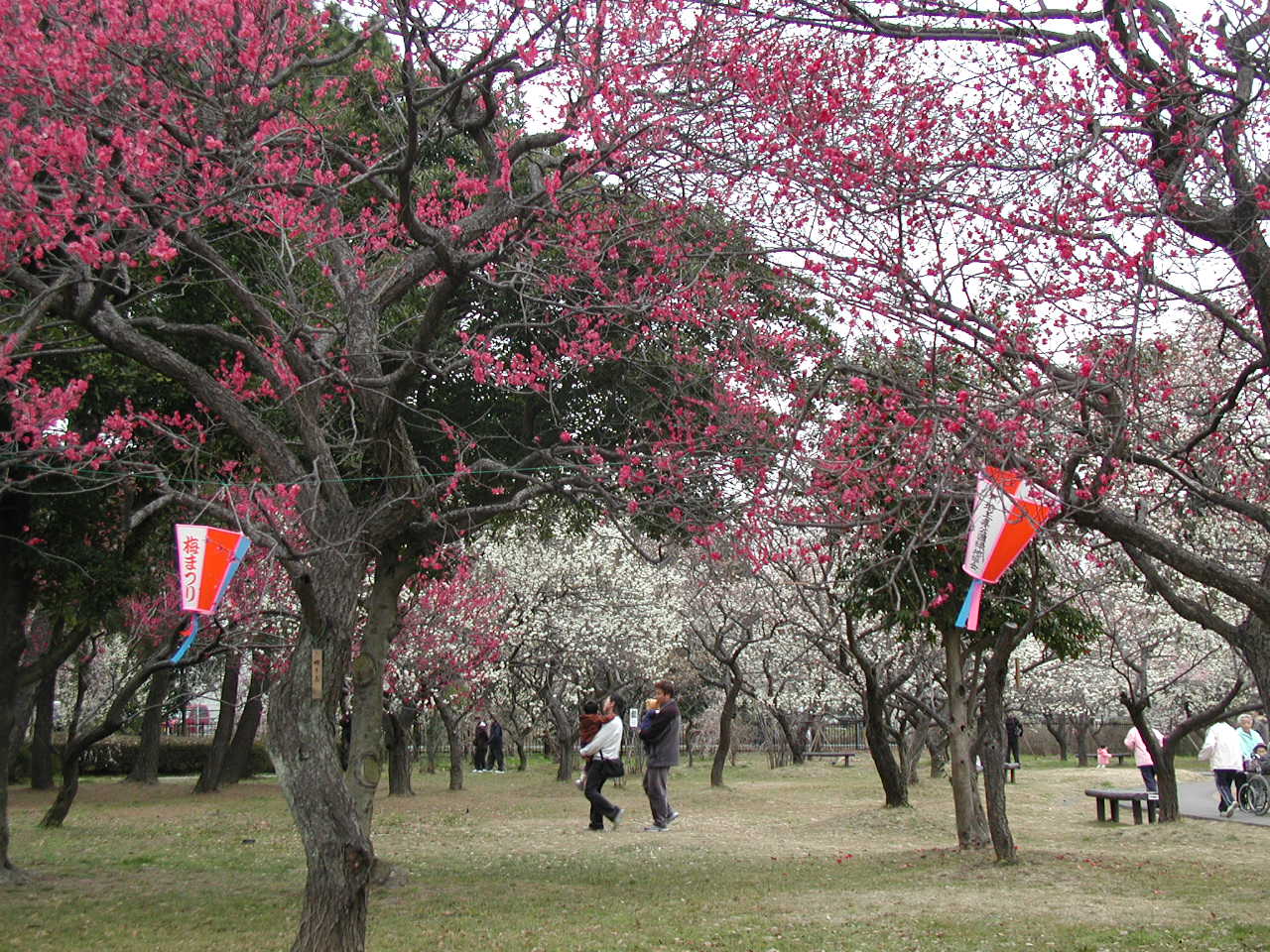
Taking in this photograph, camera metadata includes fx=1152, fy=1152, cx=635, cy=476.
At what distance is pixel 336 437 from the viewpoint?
921 cm

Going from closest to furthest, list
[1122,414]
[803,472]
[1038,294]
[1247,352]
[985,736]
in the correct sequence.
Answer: [1122,414] → [1038,294] → [803,472] → [1247,352] → [985,736]

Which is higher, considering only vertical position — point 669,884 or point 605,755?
point 605,755

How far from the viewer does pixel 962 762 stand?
1174 cm

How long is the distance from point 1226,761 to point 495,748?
21.7 metres

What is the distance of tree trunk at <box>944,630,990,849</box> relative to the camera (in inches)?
464

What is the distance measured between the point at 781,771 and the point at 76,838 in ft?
64.6

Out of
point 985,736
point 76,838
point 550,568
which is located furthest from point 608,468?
point 550,568

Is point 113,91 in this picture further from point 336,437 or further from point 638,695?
point 638,695

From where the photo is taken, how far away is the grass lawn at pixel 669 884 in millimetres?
7375

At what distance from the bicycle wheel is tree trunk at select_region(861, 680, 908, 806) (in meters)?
4.79

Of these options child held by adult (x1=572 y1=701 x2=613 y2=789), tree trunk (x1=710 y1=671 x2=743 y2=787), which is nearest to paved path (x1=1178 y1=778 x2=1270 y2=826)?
tree trunk (x1=710 y1=671 x2=743 y2=787)

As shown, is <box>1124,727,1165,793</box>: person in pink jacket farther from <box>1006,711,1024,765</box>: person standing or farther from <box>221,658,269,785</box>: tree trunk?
<box>221,658,269,785</box>: tree trunk

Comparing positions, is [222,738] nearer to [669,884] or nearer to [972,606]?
[669,884]

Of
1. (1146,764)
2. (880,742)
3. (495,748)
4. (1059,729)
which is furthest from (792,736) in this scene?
(1146,764)
